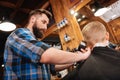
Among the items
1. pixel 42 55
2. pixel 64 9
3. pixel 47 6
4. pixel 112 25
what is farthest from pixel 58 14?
pixel 42 55

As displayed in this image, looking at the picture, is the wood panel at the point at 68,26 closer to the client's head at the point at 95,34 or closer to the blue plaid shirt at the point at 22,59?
the client's head at the point at 95,34

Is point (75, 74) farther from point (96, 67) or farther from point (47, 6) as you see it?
point (47, 6)

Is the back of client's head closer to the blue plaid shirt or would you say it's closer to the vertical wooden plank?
the blue plaid shirt

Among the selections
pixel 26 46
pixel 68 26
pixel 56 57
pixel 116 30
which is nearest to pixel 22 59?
pixel 26 46

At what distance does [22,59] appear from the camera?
4.97 ft

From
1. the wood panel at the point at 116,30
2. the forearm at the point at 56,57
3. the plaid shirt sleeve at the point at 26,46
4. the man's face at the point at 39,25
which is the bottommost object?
the forearm at the point at 56,57

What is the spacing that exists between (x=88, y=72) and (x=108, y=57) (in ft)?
0.74

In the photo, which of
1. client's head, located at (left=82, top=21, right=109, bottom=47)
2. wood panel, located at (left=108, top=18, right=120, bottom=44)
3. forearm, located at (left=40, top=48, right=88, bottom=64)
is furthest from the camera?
wood panel, located at (left=108, top=18, right=120, bottom=44)

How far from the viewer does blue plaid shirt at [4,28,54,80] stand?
1.41 metres

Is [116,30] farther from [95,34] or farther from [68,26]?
[95,34]

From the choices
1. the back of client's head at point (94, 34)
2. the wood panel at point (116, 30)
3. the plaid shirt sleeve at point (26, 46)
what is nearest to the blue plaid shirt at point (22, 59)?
the plaid shirt sleeve at point (26, 46)

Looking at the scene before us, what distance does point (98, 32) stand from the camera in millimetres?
1733

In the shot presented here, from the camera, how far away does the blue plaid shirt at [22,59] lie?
141 cm

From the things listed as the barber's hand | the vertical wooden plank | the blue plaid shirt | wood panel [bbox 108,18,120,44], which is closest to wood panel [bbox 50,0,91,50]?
the vertical wooden plank
